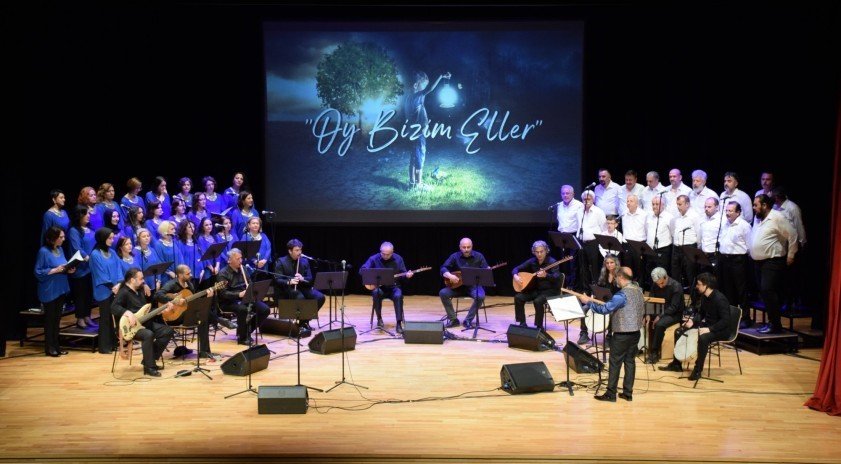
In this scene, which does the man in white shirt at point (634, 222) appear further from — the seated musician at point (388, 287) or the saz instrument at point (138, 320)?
the saz instrument at point (138, 320)

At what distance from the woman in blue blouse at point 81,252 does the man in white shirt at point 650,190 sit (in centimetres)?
855

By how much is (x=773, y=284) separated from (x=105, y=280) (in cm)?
898

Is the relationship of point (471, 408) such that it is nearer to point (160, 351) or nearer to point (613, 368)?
point (613, 368)

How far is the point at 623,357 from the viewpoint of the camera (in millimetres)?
8578

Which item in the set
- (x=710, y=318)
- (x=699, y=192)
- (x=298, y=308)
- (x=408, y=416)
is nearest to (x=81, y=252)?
(x=298, y=308)

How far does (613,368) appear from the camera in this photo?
8.56 metres

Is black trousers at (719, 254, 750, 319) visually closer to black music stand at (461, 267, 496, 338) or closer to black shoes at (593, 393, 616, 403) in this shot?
black music stand at (461, 267, 496, 338)

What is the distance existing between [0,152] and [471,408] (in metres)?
7.03

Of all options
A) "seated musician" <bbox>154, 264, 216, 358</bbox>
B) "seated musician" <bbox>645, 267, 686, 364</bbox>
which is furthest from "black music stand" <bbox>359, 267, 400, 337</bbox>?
"seated musician" <bbox>645, 267, 686, 364</bbox>

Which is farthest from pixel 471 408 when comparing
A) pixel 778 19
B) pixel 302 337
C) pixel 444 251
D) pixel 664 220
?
pixel 778 19

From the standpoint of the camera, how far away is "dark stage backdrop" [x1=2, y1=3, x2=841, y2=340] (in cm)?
1352

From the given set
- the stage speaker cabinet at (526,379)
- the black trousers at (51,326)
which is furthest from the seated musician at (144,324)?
the stage speaker cabinet at (526,379)

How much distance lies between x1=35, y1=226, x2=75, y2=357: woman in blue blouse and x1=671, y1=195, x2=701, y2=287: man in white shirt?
871 cm

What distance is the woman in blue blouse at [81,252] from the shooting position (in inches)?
441
